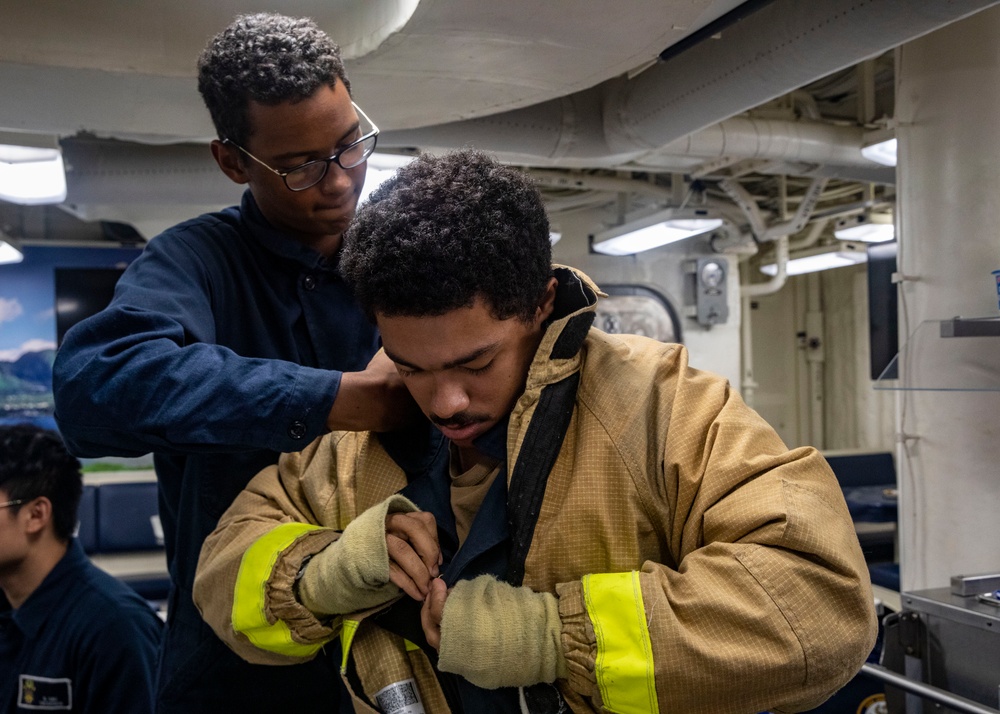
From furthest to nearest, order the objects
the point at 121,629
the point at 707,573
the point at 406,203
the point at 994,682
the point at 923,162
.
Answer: the point at 923,162
the point at 121,629
the point at 994,682
the point at 406,203
the point at 707,573

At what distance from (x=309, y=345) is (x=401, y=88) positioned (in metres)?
1.72

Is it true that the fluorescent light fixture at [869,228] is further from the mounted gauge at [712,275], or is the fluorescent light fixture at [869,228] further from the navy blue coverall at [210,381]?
the navy blue coverall at [210,381]

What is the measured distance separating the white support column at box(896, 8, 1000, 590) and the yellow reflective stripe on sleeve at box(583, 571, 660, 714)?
2.01 meters

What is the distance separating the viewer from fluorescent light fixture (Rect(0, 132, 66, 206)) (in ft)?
12.1

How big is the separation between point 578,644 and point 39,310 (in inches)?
294

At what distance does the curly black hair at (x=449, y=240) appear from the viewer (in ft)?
3.62

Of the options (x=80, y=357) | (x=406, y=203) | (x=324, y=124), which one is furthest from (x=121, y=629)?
(x=406, y=203)

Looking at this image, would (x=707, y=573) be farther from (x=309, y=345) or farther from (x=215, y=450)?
(x=309, y=345)

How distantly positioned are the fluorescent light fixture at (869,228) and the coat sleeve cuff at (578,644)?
6.16 m

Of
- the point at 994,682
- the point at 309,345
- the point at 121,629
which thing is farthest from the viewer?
the point at 121,629

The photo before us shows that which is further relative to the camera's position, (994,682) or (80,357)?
(994,682)

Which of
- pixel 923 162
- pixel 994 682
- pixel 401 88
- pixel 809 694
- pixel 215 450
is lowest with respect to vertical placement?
pixel 994 682

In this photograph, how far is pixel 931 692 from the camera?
2.02m

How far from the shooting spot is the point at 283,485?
4.77 feet
